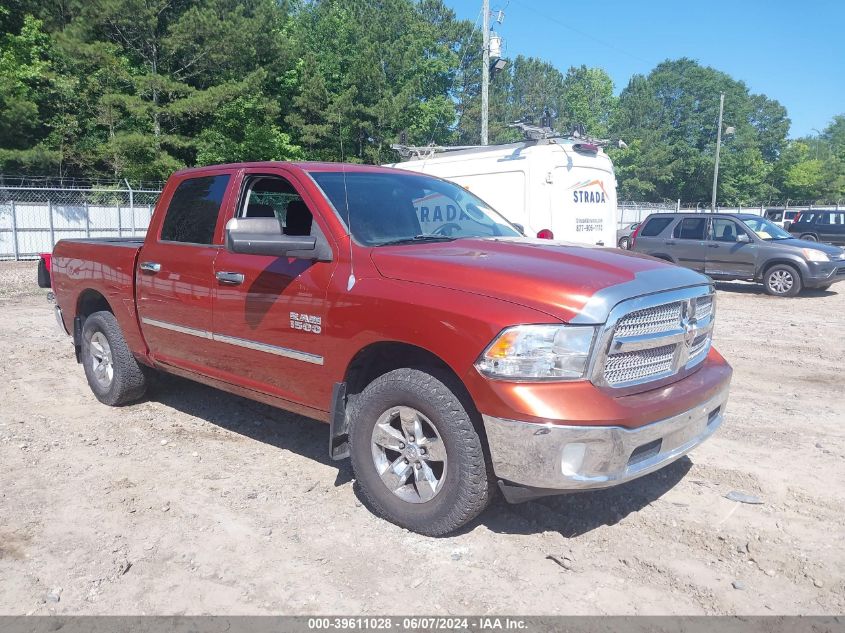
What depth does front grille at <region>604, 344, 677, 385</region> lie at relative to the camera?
10.4 ft

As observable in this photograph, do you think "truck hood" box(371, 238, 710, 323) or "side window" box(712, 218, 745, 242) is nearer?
"truck hood" box(371, 238, 710, 323)

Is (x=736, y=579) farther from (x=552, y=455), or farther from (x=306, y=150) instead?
(x=306, y=150)

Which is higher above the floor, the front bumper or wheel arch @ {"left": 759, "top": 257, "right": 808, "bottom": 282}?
wheel arch @ {"left": 759, "top": 257, "right": 808, "bottom": 282}

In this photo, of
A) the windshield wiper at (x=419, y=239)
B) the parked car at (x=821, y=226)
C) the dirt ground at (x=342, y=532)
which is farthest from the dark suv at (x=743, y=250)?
the parked car at (x=821, y=226)

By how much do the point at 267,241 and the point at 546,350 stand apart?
164 centimetres

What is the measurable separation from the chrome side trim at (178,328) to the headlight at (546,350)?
2.40m

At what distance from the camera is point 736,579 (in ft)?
10.4

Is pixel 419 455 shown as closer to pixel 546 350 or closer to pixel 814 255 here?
pixel 546 350

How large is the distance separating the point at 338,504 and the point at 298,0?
56019 mm

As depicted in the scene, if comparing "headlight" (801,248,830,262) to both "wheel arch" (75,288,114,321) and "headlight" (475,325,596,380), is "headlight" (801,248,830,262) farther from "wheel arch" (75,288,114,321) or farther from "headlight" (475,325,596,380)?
"wheel arch" (75,288,114,321)

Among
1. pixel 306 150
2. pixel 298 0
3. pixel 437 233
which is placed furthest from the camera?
pixel 298 0

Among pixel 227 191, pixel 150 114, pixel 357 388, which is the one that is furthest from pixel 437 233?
pixel 150 114

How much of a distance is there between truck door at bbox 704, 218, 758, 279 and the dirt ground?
9120 millimetres

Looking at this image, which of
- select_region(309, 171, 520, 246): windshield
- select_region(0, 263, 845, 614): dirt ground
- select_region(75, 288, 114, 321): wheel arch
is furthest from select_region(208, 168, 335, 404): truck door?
select_region(75, 288, 114, 321): wheel arch
